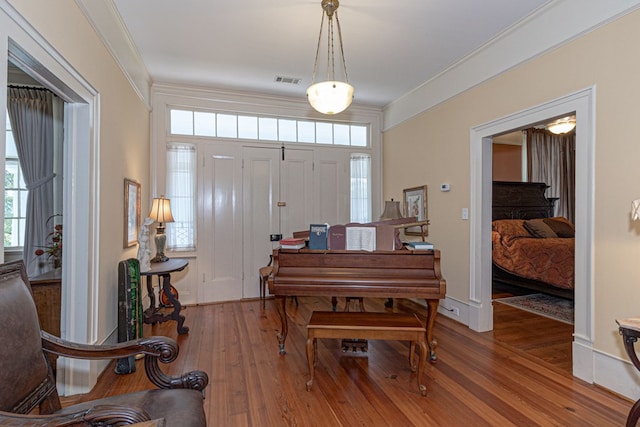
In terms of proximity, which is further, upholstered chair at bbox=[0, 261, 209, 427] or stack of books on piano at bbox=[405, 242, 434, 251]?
stack of books on piano at bbox=[405, 242, 434, 251]

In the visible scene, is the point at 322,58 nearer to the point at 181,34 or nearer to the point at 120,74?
the point at 181,34

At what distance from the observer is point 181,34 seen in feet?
10.3

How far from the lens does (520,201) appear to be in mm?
5902

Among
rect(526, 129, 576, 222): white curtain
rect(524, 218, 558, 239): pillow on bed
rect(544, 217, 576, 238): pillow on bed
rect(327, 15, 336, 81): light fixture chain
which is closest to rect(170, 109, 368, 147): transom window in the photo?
rect(327, 15, 336, 81): light fixture chain

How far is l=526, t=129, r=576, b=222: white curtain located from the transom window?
12.1ft

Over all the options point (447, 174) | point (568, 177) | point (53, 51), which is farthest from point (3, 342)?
point (568, 177)

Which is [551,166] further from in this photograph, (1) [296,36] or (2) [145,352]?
(2) [145,352]

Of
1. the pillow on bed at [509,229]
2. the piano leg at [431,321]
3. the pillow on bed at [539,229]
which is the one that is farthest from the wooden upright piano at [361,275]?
the pillow on bed at [539,229]

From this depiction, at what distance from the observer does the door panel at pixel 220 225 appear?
4.51m

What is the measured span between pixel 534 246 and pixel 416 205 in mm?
1856

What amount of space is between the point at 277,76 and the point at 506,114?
8.65ft

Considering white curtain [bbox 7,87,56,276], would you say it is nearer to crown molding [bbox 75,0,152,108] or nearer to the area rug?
crown molding [bbox 75,0,152,108]

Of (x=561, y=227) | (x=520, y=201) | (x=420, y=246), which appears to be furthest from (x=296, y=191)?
(x=561, y=227)

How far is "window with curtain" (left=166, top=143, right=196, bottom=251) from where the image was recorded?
14.4 ft
